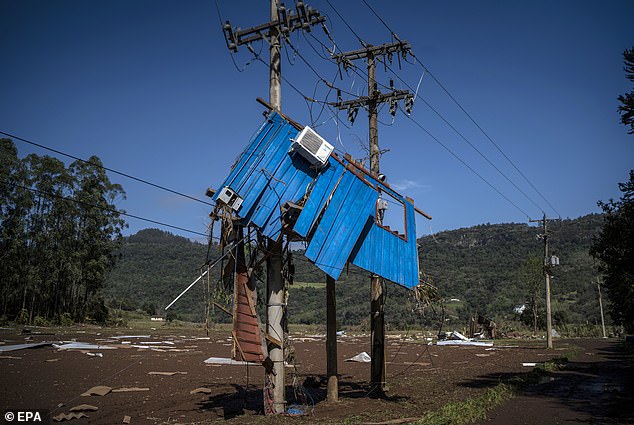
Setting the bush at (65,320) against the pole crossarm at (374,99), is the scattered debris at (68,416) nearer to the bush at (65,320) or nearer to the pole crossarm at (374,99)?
the pole crossarm at (374,99)

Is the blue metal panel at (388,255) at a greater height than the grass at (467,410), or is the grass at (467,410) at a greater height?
the blue metal panel at (388,255)

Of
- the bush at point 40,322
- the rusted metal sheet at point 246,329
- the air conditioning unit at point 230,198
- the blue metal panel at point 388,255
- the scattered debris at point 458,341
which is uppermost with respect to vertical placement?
the air conditioning unit at point 230,198

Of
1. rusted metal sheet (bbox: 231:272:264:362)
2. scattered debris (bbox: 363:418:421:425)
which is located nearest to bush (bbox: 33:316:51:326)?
rusted metal sheet (bbox: 231:272:264:362)

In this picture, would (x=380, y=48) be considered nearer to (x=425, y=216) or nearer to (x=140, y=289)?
(x=425, y=216)

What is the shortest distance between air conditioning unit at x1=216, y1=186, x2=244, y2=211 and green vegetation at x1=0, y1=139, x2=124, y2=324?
41734 millimetres

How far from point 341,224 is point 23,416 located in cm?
871

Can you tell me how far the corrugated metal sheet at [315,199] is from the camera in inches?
466

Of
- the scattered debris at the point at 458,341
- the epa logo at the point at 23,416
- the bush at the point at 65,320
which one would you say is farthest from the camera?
the bush at the point at 65,320

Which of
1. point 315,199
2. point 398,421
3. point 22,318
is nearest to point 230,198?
point 315,199

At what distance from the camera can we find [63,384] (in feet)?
50.3

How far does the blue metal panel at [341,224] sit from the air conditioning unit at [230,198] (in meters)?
2.06

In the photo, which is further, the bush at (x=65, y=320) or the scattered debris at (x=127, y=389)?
the bush at (x=65, y=320)

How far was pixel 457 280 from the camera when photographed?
10531 centimetres

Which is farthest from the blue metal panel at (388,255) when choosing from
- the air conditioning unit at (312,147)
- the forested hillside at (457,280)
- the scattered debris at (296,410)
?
the forested hillside at (457,280)
